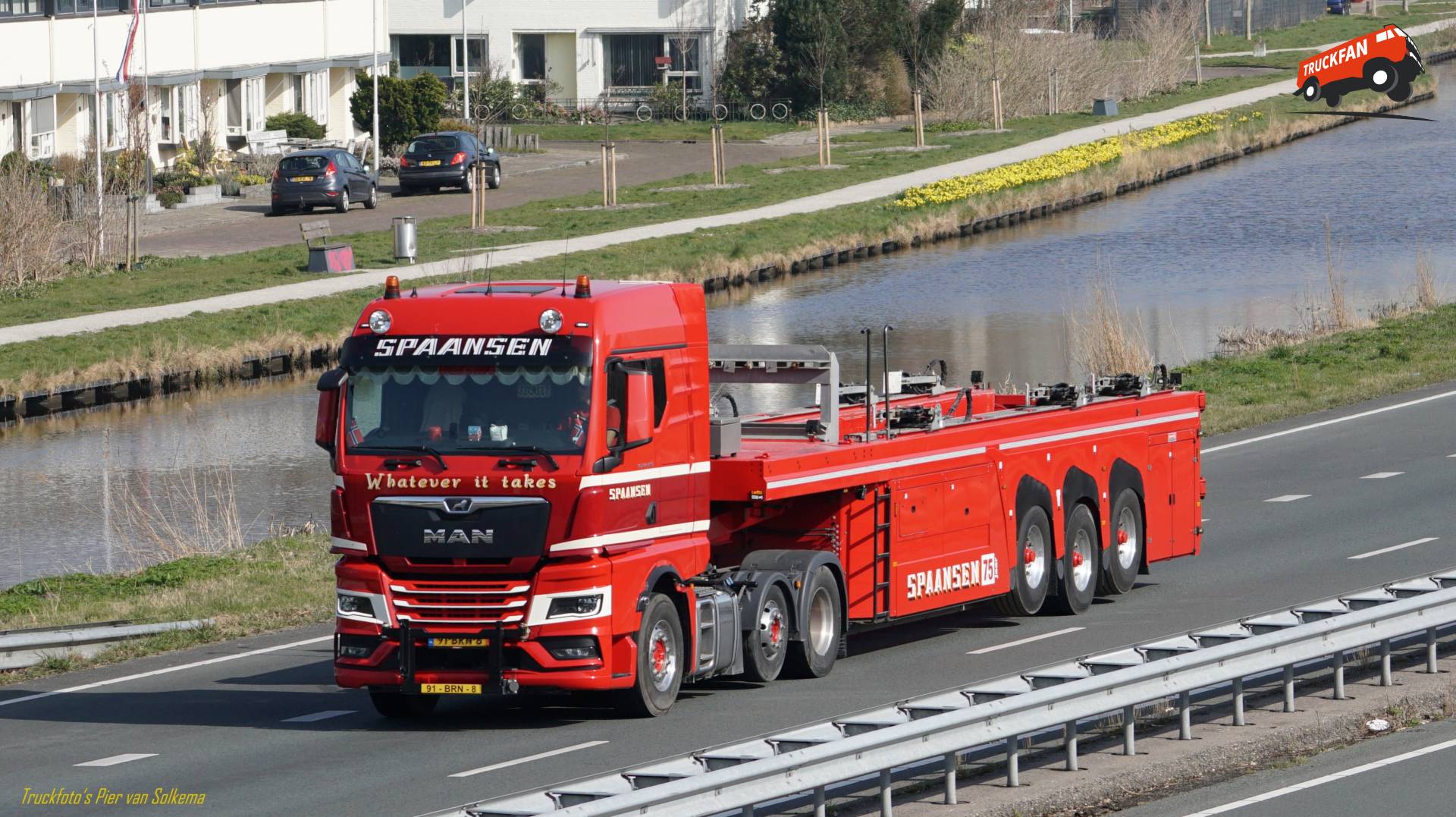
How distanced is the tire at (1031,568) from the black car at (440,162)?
1783 inches

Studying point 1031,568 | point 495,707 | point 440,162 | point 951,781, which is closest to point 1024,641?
point 1031,568

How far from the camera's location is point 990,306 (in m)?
46.5

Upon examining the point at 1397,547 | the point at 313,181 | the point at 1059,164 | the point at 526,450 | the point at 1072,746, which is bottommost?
the point at 1397,547

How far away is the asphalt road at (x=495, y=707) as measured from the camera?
1325cm

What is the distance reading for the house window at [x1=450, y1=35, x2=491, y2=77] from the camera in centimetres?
9262

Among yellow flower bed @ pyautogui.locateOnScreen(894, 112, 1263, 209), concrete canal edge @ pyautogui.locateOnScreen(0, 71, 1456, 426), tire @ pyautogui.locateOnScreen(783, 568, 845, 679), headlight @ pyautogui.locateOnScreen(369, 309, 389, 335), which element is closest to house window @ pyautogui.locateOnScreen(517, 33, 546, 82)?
yellow flower bed @ pyautogui.locateOnScreen(894, 112, 1263, 209)

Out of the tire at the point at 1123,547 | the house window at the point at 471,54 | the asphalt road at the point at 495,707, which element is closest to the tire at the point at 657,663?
the asphalt road at the point at 495,707

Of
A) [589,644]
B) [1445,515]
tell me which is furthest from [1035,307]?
[589,644]

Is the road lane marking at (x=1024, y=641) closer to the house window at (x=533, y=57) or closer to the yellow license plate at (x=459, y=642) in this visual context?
the yellow license plate at (x=459, y=642)

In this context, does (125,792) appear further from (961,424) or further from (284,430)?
(284,430)

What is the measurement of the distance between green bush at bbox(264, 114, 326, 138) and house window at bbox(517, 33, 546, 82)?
21555mm

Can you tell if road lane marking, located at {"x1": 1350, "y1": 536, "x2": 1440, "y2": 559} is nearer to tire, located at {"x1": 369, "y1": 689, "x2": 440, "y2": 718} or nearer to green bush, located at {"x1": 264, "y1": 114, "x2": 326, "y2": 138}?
tire, located at {"x1": 369, "y1": 689, "x2": 440, "y2": 718}

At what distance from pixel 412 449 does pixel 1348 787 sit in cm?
632

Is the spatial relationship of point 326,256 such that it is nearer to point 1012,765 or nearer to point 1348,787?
point 1012,765
